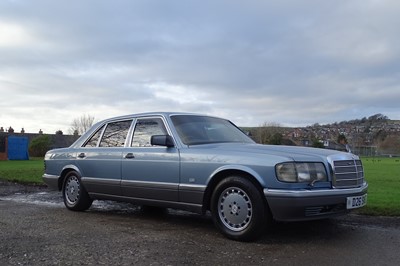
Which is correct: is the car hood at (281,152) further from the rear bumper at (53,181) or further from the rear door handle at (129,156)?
the rear bumper at (53,181)

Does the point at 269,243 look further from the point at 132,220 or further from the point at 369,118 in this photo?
the point at 369,118

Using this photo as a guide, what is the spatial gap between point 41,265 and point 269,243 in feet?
8.54

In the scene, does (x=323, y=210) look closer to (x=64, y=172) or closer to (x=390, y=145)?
(x=64, y=172)

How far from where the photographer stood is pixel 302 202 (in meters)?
5.03

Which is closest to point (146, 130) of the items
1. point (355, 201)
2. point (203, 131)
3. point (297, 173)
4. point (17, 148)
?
point (203, 131)

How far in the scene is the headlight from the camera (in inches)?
202

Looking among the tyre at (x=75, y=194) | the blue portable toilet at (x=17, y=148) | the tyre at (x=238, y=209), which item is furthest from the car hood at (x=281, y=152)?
the blue portable toilet at (x=17, y=148)

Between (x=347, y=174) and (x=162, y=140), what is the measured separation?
2511 millimetres

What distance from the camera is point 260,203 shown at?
17.1ft

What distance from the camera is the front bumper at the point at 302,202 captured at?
5.04 metres

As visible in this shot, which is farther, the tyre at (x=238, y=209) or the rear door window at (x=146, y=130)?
the rear door window at (x=146, y=130)

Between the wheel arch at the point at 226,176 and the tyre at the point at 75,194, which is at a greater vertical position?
the wheel arch at the point at 226,176

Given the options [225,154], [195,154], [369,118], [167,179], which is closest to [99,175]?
[167,179]

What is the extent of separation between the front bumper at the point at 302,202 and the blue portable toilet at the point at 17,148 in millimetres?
32776
